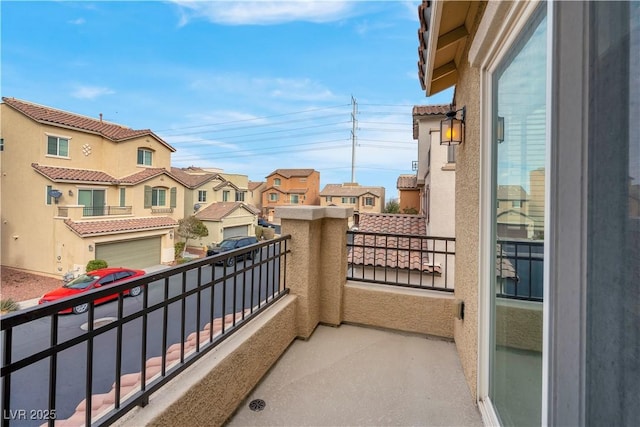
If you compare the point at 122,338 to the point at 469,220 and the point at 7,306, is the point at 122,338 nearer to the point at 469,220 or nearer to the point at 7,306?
the point at 469,220

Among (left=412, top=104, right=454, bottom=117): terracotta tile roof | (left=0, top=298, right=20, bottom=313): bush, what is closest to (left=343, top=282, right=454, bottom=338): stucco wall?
(left=412, top=104, right=454, bottom=117): terracotta tile roof

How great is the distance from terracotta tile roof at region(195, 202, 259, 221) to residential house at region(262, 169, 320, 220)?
42.0 ft

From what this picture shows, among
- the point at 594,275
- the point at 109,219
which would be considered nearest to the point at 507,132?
the point at 594,275

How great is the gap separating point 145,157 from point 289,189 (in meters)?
20.6

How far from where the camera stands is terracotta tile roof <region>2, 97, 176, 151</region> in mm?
14953


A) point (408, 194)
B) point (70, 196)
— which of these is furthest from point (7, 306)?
point (408, 194)

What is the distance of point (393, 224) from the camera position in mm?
8406

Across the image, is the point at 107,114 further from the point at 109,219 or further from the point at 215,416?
the point at 215,416

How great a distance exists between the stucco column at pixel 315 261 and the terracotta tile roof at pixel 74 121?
18.8 metres

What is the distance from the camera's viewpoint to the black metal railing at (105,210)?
1576 cm

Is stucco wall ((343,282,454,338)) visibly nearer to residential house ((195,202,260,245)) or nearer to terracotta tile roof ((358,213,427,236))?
terracotta tile roof ((358,213,427,236))

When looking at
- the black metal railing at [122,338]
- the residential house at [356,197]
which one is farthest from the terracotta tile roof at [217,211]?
the black metal railing at [122,338]

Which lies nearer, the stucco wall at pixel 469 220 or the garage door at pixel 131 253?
the stucco wall at pixel 469 220

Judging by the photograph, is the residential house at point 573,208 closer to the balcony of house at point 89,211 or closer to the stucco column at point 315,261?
the stucco column at point 315,261
